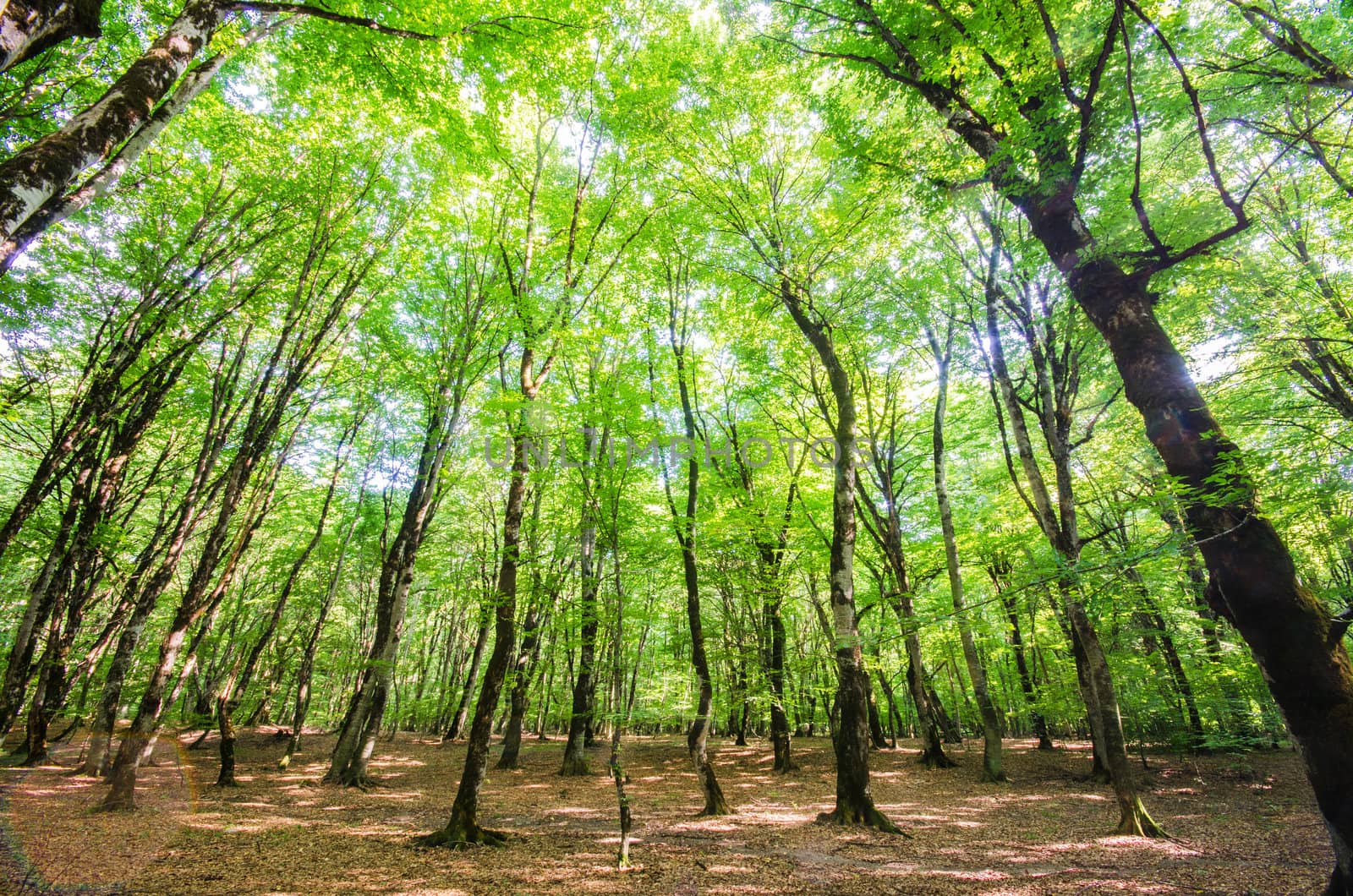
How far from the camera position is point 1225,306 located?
890 centimetres

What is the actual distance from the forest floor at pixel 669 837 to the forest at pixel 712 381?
105 mm

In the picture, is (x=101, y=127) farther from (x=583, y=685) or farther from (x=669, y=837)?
(x=583, y=685)

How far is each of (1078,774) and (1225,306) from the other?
11.0 metres

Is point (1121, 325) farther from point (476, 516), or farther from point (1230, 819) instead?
point (476, 516)

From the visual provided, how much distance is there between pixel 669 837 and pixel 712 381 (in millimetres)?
10445

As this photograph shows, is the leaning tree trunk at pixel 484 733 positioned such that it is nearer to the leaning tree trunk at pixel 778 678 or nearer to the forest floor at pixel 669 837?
the forest floor at pixel 669 837

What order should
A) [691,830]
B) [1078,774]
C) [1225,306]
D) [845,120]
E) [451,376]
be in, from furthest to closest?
[1078,774], [451,376], [1225,306], [691,830], [845,120]

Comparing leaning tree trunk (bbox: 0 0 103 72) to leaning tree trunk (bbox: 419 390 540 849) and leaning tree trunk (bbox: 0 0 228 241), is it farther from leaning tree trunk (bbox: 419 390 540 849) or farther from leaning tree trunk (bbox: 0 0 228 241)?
leaning tree trunk (bbox: 419 390 540 849)

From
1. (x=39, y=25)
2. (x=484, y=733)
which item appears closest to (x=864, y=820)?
(x=484, y=733)

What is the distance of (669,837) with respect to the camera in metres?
7.18

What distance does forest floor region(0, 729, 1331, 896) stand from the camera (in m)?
5.36

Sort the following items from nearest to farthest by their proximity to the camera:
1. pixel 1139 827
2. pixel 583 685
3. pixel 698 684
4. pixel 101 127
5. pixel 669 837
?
pixel 101 127 < pixel 1139 827 < pixel 669 837 < pixel 698 684 < pixel 583 685

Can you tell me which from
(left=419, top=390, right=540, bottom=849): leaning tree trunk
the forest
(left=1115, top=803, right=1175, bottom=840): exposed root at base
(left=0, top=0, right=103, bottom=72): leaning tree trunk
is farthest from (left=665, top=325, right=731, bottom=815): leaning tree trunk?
(left=0, top=0, right=103, bottom=72): leaning tree trunk

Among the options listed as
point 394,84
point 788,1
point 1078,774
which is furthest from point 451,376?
point 1078,774
